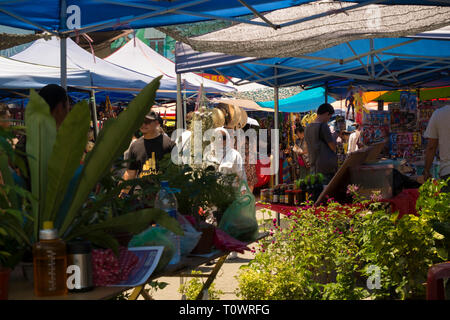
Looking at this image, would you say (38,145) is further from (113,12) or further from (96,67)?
(96,67)

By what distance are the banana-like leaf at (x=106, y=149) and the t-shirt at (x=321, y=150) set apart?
4967 millimetres

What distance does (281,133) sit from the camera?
1464 centimetres

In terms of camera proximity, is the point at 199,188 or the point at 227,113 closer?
the point at 199,188

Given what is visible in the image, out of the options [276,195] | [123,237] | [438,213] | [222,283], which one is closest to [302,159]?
[276,195]

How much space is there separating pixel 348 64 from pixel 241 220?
635cm

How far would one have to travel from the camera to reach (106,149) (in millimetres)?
1915

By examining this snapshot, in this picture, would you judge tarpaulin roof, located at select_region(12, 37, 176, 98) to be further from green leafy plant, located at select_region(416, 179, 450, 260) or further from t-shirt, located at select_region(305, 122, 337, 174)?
green leafy plant, located at select_region(416, 179, 450, 260)

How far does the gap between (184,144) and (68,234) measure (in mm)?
3657

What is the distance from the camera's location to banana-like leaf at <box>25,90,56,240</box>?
1868mm

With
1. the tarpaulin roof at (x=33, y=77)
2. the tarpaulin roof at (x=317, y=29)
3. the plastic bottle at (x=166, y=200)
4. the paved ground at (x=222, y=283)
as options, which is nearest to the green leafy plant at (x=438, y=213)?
the paved ground at (x=222, y=283)

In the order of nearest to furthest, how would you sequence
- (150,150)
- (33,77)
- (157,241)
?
(157,241) → (150,150) → (33,77)

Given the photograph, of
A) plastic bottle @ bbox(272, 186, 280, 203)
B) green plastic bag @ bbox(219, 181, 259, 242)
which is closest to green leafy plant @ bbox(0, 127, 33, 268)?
green plastic bag @ bbox(219, 181, 259, 242)

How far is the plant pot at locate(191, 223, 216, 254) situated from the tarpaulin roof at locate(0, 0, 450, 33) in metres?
2.51

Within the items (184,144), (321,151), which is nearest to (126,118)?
(184,144)
